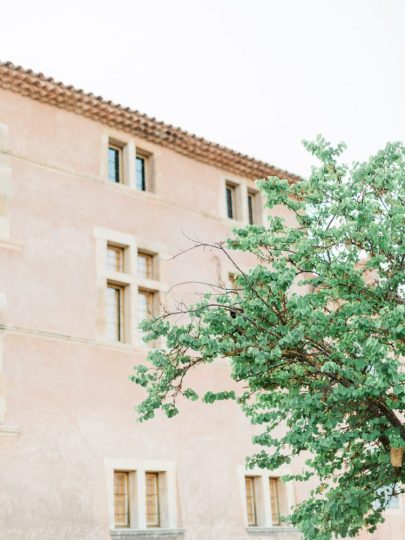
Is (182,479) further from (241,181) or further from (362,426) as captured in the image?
(241,181)

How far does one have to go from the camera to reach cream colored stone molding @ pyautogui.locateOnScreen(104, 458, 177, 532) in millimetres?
13219

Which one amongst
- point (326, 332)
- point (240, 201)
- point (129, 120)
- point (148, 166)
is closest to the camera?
point (326, 332)

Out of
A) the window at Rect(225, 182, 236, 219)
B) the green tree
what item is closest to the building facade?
the window at Rect(225, 182, 236, 219)

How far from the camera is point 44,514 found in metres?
12.2

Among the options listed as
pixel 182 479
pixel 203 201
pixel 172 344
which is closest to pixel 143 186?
pixel 203 201

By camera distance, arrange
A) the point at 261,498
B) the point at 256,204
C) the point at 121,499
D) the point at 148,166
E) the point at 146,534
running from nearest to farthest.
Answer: the point at 146,534
the point at 121,499
the point at 261,498
the point at 148,166
the point at 256,204

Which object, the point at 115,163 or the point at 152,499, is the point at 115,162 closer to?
the point at 115,163

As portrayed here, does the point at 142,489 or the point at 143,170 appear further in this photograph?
the point at 143,170

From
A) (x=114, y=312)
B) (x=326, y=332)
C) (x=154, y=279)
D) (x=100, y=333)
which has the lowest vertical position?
(x=326, y=332)

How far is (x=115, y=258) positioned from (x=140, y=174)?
219 cm

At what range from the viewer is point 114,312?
14.7m

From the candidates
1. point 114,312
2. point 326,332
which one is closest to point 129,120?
point 114,312

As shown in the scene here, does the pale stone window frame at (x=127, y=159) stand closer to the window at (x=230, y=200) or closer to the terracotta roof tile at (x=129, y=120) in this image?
the terracotta roof tile at (x=129, y=120)

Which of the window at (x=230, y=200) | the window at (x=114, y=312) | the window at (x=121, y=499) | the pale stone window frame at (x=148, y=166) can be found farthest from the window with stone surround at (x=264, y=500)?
the pale stone window frame at (x=148, y=166)
